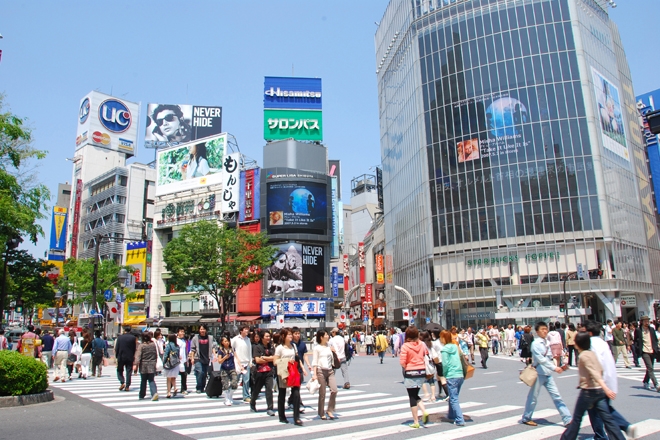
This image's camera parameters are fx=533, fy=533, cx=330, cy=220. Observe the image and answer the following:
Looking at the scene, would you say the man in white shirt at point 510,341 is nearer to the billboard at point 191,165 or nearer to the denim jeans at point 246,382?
the denim jeans at point 246,382

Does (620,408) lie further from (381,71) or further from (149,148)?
(149,148)

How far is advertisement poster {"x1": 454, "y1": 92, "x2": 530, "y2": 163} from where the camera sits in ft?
179

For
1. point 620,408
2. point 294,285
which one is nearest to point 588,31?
point 294,285

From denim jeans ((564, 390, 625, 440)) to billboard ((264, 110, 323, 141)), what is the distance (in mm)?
63516

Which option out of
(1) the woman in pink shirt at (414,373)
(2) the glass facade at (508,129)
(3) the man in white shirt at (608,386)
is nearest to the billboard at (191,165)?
(2) the glass facade at (508,129)

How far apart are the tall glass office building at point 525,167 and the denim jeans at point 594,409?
43.6m

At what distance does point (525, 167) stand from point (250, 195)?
3102 centimetres

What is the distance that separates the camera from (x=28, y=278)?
128 ft

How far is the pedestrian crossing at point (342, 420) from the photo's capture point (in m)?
8.48

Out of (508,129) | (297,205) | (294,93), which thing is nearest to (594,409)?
(508,129)

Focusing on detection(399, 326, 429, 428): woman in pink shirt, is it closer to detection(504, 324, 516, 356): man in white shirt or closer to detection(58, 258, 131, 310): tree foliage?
detection(504, 324, 516, 356): man in white shirt

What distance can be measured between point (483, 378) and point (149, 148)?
2808 inches

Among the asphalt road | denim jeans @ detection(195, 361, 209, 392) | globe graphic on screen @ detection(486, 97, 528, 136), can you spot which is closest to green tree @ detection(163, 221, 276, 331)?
the asphalt road

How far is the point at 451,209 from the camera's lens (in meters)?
58.0
